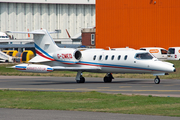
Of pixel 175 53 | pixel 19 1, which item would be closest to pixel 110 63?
pixel 175 53

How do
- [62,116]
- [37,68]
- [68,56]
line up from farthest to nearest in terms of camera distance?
[68,56]
[37,68]
[62,116]

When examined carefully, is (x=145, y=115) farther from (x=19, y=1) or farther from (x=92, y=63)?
(x=19, y=1)

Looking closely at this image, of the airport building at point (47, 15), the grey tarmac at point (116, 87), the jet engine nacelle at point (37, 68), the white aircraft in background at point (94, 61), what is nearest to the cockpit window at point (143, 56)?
the white aircraft in background at point (94, 61)

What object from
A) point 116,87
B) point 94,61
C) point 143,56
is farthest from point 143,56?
point 116,87

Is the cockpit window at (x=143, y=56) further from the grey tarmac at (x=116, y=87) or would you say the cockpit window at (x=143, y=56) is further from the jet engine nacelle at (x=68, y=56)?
the jet engine nacelle at (x=68, y=56)

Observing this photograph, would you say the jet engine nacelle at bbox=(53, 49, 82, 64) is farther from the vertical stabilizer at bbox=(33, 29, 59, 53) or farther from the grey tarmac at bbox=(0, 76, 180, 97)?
the grey tarmac at bbox=(0, 76, 180, 97)

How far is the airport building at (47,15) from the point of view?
375 ft

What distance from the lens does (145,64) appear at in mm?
26250

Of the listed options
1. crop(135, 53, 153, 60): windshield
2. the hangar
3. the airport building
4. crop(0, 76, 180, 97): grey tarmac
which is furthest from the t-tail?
the airport building

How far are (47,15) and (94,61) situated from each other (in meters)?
90.0

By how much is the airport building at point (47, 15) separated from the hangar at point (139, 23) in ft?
196

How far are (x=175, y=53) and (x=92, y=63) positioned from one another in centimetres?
2756

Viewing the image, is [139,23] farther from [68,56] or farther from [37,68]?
[37,68]

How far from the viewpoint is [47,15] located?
11681 cm
